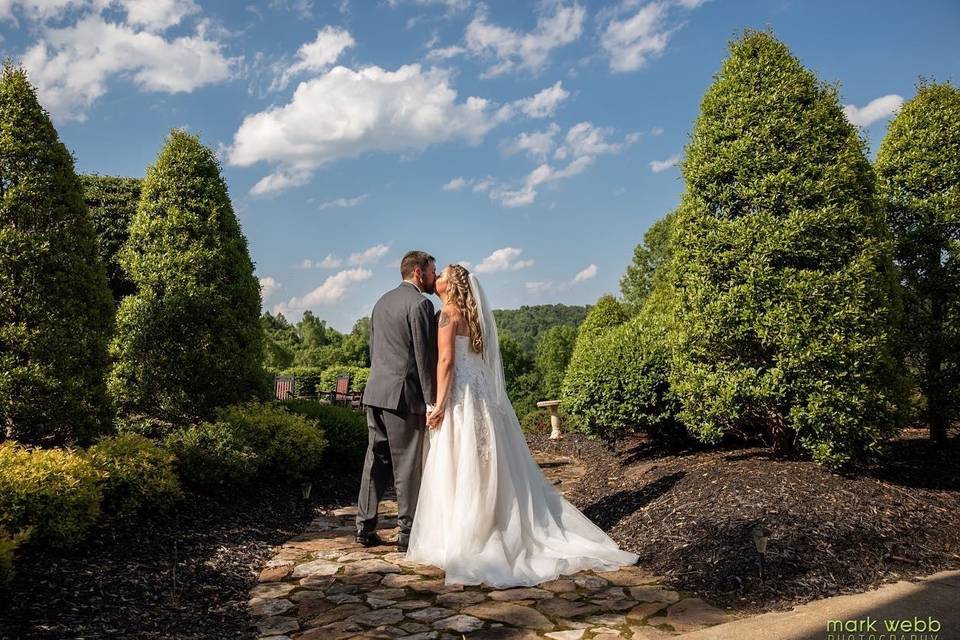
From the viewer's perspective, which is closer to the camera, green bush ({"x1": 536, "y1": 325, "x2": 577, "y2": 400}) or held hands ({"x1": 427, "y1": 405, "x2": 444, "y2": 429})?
held hands ({"x1": 427, "y1": 405, "x2": 444, "y2": 429})

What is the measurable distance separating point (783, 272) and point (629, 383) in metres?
2.78

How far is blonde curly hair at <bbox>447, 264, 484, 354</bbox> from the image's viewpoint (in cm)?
561

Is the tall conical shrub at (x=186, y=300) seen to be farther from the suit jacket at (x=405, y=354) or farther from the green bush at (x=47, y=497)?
the suit jacket at (x=405, y=354)

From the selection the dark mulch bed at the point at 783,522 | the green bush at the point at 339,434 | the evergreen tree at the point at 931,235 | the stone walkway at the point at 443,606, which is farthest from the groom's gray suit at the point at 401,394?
the evergreen tree at the point at 931,235

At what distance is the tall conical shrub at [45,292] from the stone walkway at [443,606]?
8.73 ft

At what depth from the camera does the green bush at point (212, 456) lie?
6.67m

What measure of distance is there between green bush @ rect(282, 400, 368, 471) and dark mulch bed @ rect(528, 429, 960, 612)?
3.39m

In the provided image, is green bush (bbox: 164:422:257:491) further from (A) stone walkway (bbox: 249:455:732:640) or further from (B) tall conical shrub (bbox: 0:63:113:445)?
(A) stone walkway (bbox: 249:455:732:640)

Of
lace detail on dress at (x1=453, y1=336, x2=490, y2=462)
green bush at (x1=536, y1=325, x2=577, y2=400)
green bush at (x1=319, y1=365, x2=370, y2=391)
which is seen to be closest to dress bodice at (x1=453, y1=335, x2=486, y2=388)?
lace detail on dress at (x1=453, y1=336, x2=490, y2=462)

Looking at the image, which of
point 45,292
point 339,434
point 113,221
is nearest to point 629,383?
point 339,434

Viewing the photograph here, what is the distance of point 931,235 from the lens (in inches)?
290

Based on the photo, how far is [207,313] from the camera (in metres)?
8.36

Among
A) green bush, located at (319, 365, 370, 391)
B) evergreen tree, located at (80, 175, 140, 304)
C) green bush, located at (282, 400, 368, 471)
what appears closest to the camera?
green bush, located at (282, 400, 368, 471)

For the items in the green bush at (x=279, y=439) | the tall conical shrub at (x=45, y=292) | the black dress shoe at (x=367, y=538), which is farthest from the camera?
the green bush at (x=279, y=439)
